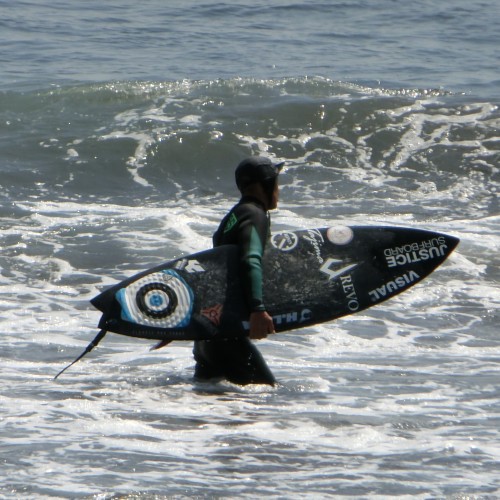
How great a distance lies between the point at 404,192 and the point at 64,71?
667 centimetres

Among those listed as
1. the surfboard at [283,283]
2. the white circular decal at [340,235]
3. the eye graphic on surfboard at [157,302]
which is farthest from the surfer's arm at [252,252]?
the white circular decal at [340,235]

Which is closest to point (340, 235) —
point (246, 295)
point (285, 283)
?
point (285, 283)

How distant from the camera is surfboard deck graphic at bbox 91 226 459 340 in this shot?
495cm

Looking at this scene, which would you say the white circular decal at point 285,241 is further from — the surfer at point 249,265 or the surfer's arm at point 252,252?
the surfer's arm at point 252,252

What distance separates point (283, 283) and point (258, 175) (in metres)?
0.64

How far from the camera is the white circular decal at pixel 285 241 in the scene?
5.27 metres

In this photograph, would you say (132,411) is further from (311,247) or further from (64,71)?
(64,71)

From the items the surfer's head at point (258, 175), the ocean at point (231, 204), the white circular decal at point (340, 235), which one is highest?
the surfer's head at point (258, 175)

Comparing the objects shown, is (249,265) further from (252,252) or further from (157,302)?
(157,302)

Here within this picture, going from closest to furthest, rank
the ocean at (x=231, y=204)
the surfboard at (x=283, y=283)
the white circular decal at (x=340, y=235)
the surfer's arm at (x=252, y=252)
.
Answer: the ocean at (x=231, y=204)
the surfer's arm at (x=252, y=252)
the surfboard at (x=283, y=283)
the white circular decal at (x=340, y=235)

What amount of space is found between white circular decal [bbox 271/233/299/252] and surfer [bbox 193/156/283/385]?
37cm

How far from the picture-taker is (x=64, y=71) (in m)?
15.5

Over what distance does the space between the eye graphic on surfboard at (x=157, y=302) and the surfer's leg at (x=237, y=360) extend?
18 centimetres

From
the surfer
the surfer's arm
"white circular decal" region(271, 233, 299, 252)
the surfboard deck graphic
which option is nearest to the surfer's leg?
the surfer
